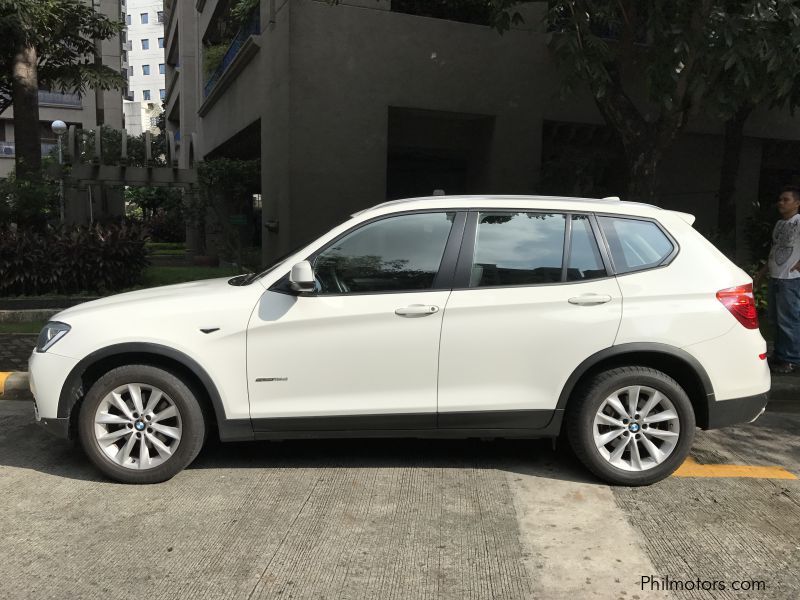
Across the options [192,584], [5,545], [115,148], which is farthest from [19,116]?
[192,584]

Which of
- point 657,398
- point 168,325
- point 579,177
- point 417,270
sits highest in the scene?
point 579,177

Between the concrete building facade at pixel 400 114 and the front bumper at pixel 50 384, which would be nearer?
the front bumper at pixel 50 384

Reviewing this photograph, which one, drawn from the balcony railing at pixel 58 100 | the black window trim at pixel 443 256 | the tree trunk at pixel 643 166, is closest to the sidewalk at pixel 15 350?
the black window trim at pixel 443 256

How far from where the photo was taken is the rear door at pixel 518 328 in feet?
12.8

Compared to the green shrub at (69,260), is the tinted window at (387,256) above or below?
above

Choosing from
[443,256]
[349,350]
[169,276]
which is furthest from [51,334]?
[169,276]

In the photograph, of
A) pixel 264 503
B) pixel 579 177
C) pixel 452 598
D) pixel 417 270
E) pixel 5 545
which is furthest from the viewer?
pixel 579 177

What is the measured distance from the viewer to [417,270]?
4.00m

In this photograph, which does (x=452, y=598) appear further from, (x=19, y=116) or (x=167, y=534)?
(x=19, y=116)

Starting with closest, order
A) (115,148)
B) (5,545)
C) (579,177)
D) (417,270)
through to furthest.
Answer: (5,545) < (417,270) < (579,177) < (115,148)

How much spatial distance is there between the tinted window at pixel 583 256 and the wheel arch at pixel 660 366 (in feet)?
1.57

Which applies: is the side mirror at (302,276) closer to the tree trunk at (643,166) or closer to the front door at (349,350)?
the front door at (349,350)

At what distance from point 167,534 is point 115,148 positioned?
19113 millimetres

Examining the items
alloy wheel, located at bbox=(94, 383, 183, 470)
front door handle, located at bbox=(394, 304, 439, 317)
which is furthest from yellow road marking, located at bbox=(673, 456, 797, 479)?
alloy wheel, located at bbox=(94, 383, 183, 470)
